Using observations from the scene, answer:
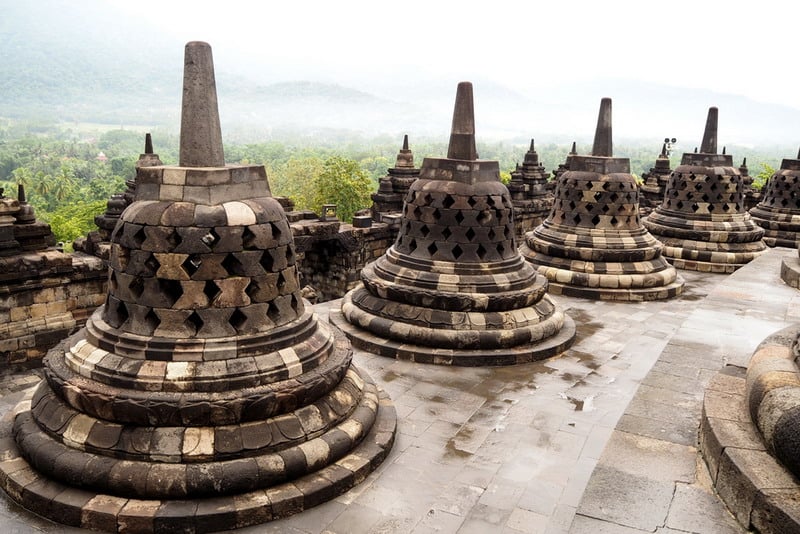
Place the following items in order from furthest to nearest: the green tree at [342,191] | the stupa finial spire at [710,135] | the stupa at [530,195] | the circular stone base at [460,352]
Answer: the green tree at [342,191], the stupa at [530,195], the stupa finial spire at [710,135], the circular stone base at [460,352]

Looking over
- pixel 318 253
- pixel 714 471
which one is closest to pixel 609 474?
pixel 714 471

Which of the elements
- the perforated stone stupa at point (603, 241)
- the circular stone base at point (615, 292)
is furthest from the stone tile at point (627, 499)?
the perforated stone stupa at point (603, 241)

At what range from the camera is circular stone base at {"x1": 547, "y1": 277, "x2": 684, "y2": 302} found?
1120 centimetres

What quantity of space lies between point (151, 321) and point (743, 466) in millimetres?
4259

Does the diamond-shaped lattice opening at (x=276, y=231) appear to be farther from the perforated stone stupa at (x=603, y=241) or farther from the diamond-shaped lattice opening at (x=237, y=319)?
the perforated stone stupa at (x=603, y=241)

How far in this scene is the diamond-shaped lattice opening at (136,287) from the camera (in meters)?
4.94

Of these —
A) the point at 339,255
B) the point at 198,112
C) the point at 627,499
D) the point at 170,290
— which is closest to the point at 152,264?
the point at 170,290

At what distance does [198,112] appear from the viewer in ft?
17.0

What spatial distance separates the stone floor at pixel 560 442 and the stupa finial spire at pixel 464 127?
10.1 feet

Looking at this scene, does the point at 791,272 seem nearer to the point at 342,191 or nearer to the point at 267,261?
the point at 267,261

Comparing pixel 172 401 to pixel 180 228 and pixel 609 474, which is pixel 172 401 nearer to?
pixel 180 228

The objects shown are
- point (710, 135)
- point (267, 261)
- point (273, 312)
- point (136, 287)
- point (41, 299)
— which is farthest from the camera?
point (710, 135)

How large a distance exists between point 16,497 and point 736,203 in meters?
15.3

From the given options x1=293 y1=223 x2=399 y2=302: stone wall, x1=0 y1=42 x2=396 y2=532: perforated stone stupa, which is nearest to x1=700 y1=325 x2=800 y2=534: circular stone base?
x1=0 y1=42 x2=396 y2=532: perforated stone stupa
